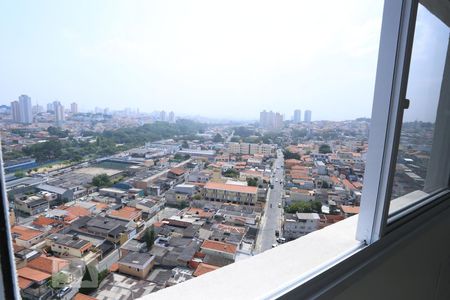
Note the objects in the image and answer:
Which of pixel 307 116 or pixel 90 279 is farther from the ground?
pixel 307 116

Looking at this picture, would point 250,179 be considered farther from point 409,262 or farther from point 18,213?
point 409,262

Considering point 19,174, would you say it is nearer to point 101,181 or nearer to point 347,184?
point 101,181

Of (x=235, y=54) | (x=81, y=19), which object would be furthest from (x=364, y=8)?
(x=81, y=19)

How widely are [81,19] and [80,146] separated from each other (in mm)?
305

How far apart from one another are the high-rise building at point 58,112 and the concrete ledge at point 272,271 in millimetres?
493

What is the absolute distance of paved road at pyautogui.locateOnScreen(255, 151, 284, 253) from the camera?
35.5 inches

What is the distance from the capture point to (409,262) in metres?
1.20

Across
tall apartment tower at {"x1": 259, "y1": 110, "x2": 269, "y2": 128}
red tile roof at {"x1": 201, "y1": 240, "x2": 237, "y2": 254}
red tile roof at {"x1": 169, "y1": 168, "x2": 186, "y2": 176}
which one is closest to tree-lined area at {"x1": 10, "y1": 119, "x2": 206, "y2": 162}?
red tile roof at {"x1": 169, "y1": 168, "x2": 186, "y2": 176}

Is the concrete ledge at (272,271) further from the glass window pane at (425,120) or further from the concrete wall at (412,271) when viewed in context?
the glass window pane at (425,120)

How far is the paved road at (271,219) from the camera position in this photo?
0.90 m

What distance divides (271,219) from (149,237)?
0.45 metres

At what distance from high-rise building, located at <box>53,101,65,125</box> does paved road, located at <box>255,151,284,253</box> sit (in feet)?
2.30

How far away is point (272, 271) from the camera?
2.63 ft

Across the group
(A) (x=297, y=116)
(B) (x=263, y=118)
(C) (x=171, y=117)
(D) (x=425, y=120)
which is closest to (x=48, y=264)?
(C) (x=171, y=117)
